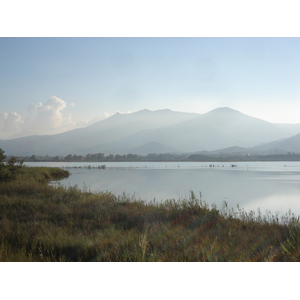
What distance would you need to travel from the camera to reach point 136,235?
4.50 meters

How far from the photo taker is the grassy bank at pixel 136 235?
3.81 metres

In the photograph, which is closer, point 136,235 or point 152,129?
point 136,235

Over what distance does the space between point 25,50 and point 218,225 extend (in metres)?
5.34

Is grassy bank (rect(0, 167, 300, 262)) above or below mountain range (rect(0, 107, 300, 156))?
below

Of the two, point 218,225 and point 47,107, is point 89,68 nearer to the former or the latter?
point 47,107

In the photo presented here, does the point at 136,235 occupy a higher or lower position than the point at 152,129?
lower

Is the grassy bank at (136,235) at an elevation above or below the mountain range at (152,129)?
below

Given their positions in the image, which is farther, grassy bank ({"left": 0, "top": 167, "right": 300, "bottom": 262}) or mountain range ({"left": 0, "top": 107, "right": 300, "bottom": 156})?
mountain range ({"left": 0, "top": 107, "right": 300, "bottom": 156})

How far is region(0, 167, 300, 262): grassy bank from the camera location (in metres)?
3.81

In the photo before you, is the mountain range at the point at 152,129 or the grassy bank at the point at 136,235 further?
the mountain range at the point at 152,129
